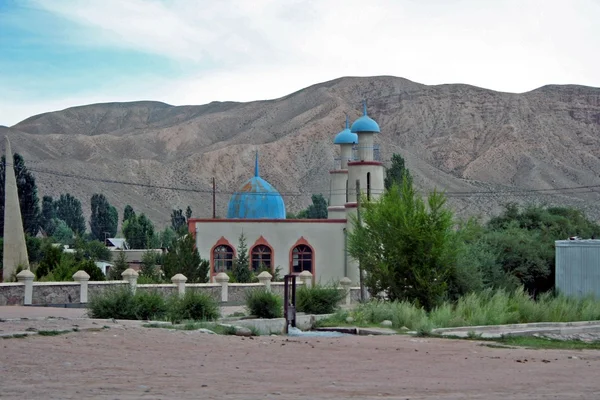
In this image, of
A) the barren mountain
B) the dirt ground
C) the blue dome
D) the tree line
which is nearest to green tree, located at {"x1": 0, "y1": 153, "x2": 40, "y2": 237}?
the blue dome

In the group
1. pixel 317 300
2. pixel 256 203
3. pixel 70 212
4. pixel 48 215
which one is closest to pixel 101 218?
pixel 70 212

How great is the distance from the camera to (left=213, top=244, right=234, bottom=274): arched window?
53.5 meters

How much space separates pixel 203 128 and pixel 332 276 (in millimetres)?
122978

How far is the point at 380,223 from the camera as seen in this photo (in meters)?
31.8

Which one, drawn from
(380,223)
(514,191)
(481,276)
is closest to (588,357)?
(380,223)

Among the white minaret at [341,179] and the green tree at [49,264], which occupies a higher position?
the white minaret at [341,179]

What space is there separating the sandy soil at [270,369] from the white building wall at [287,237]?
33.2 m

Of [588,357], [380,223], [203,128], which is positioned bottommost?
[588,357]

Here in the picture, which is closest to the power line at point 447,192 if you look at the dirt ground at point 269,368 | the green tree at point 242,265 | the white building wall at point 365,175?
the white building wall at point 365,175

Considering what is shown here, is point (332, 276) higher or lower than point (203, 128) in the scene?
lower

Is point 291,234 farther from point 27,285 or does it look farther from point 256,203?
point 27,285

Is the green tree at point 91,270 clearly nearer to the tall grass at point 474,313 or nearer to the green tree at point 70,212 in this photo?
the tall grass at point 474,313

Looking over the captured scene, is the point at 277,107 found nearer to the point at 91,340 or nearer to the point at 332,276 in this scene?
the point at 332,276

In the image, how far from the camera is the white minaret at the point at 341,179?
5928 centimetres
